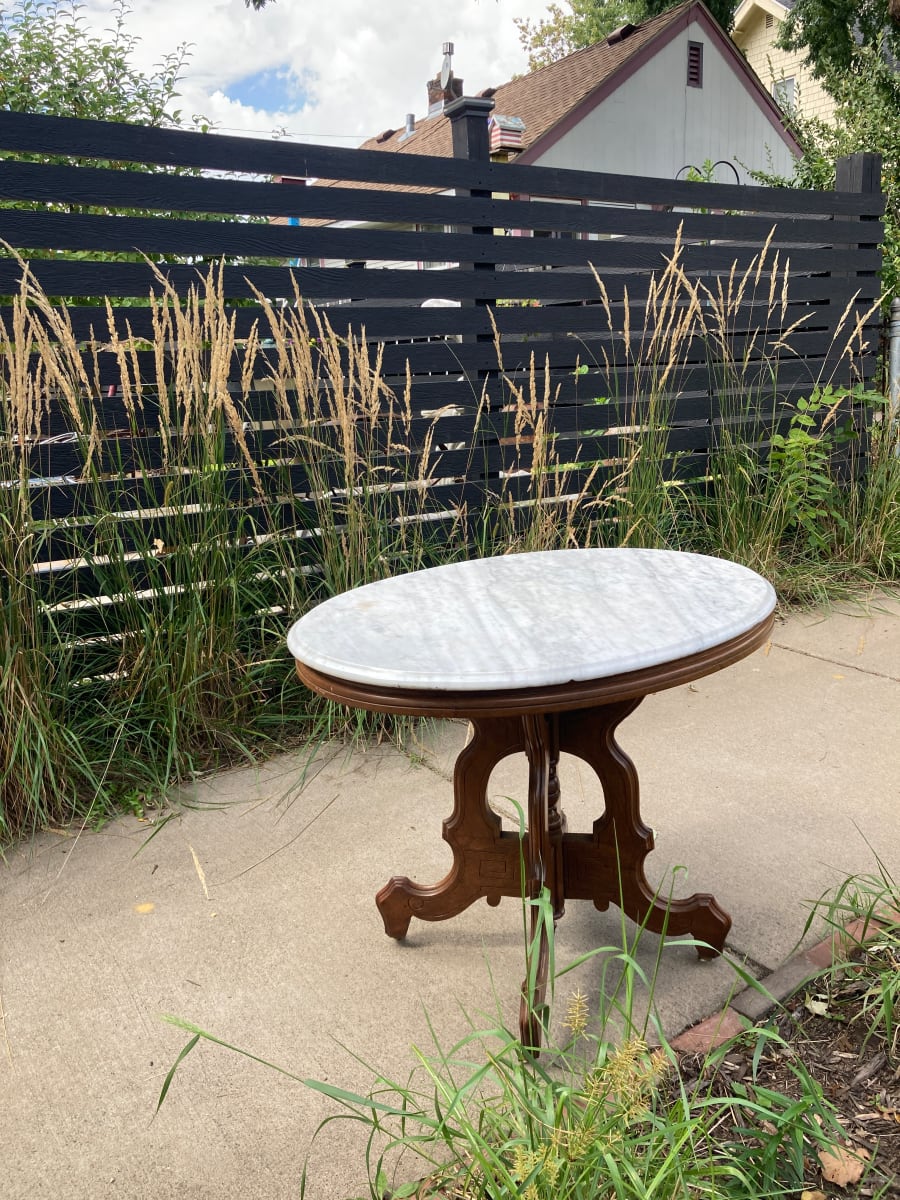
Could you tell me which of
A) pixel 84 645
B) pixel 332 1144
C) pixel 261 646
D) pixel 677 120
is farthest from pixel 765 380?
pixel 677 120

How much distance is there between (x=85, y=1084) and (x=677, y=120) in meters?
16.9

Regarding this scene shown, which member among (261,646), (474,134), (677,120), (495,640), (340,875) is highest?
(677,120)

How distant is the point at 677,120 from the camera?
1520 centimetres

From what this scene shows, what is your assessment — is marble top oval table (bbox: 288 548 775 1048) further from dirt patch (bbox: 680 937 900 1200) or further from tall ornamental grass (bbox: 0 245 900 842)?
tall ornamental grass (bbox: 0 245 900 842)

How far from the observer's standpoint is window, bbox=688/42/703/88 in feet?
49.4

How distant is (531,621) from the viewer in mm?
1534

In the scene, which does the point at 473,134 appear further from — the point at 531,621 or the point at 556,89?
the point at 556,89

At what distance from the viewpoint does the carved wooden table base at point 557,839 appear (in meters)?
1.67

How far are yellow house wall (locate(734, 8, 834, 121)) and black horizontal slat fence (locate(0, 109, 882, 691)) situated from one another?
64.5 ft

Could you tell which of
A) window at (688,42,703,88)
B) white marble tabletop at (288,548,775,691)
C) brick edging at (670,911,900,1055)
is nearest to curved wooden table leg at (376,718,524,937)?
white marble tabletop at (288,548,775,691)

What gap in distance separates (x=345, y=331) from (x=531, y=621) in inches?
83.9

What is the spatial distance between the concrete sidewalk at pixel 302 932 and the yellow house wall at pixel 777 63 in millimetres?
22640

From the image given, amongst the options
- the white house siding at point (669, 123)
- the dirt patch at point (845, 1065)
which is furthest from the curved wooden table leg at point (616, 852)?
the white house siding at point (669, 123)

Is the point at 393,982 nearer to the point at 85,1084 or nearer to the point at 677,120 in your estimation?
the point at 85,1084
